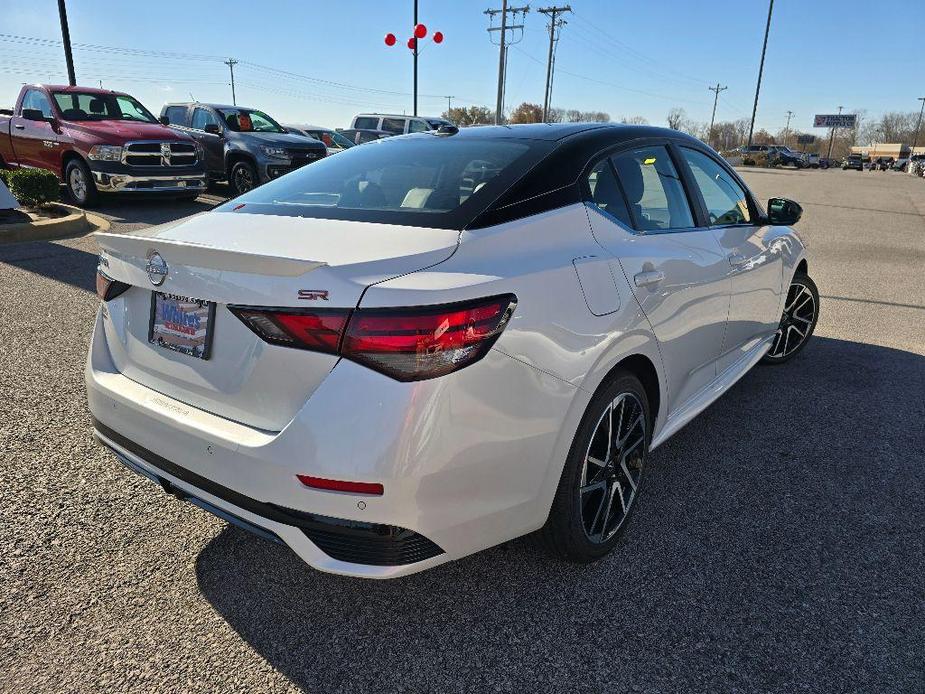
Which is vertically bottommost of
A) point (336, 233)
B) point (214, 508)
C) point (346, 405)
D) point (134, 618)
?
point (134, 618)

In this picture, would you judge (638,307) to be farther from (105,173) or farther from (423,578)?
(105,173)

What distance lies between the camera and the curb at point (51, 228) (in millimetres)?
8703

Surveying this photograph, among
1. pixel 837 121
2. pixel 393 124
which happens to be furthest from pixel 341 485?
pixel 837 121

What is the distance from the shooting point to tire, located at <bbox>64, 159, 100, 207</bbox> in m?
11.5

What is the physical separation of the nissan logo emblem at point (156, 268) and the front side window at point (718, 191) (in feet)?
8.65

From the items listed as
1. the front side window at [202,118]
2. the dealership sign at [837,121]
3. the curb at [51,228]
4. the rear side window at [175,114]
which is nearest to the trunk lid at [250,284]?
the curb at [51,228]

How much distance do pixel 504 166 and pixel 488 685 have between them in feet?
6.08

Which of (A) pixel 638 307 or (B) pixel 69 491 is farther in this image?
(B) pixel 69 491

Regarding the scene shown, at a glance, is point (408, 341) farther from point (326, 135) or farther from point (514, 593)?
point (326, 135)

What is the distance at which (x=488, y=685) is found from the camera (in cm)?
209

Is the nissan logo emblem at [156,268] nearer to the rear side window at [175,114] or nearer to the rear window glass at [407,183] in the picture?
the rear window glass at [407,183]

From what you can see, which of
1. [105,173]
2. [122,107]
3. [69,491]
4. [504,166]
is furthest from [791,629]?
[122,107]

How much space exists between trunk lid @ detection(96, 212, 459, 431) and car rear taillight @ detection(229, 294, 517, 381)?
0.12 ft

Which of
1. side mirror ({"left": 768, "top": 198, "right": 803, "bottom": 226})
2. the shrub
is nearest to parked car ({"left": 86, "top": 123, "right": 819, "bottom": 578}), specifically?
side mirror ({"left": 768, "top": 198, "right": 803, "bottom": 226})
